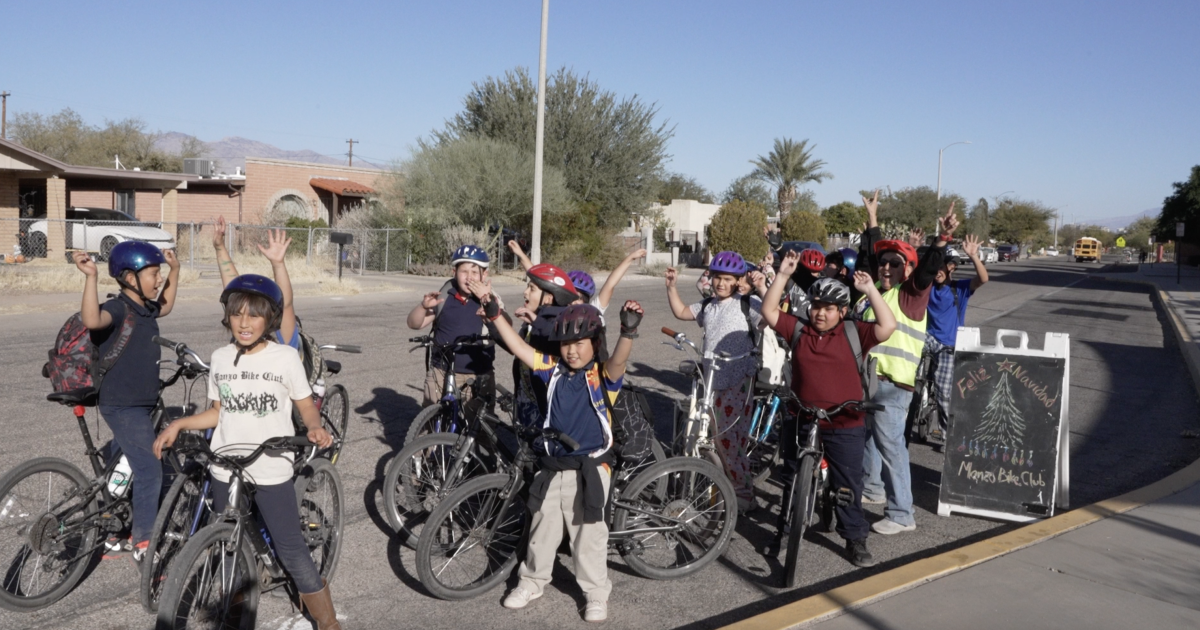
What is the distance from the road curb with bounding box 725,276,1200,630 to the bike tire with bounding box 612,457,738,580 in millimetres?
715

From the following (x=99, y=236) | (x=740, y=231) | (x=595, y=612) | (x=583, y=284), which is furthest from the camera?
(x=740, y=231)

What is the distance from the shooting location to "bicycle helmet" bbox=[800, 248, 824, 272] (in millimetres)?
6977

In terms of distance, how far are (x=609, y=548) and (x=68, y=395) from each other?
9.18 ft

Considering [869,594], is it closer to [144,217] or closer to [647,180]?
[647,180]

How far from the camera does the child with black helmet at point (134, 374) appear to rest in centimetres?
459

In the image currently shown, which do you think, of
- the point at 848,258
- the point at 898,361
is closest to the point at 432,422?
the point at 898,361

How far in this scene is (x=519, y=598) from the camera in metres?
4.54

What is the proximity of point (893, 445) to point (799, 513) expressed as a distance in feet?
3.89

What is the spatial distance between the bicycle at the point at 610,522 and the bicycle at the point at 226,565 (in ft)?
2.48

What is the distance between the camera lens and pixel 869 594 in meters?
4.60

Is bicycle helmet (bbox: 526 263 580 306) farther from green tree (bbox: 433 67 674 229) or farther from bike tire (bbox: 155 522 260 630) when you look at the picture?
green tree (bbox: 433 67 674 229)

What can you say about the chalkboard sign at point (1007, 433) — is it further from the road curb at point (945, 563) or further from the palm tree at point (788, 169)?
the palm tree at point (788, 169)

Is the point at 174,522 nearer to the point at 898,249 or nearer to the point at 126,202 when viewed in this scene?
the point at 898,249

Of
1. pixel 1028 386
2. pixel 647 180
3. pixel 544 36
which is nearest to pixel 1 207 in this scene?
pixel 544 36
